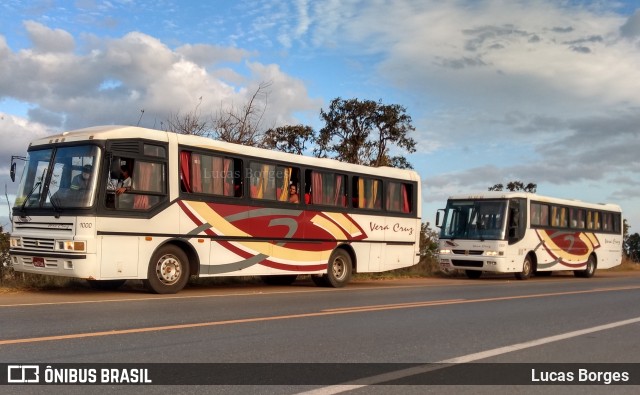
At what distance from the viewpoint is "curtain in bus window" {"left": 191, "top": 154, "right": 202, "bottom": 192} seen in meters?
14.2

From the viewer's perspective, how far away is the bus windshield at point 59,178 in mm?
12500

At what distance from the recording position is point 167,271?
13.7m

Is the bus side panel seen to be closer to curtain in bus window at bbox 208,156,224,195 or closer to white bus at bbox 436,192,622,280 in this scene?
curtain in bus window at bbox 208,156,224,195

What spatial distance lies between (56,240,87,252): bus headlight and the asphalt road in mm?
863

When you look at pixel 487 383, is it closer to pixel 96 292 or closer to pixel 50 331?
pixel 50 331

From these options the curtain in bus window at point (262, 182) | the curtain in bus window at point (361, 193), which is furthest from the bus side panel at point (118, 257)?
the curtain in bus window at point (361, 193)

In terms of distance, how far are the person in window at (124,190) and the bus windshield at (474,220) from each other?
14.9m

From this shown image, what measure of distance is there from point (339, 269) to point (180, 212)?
17.8 ft

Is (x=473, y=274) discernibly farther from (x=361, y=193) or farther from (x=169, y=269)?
(x=169, y=269)

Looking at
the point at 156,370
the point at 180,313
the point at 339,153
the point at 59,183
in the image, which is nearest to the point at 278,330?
the point at 180,313

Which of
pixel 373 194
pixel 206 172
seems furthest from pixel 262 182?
pixel 373 194

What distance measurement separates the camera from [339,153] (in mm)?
36375

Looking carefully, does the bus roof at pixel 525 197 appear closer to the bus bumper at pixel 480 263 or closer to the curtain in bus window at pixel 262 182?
the bus bumper at pixel 480 263

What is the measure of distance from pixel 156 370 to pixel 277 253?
969 centimetres
